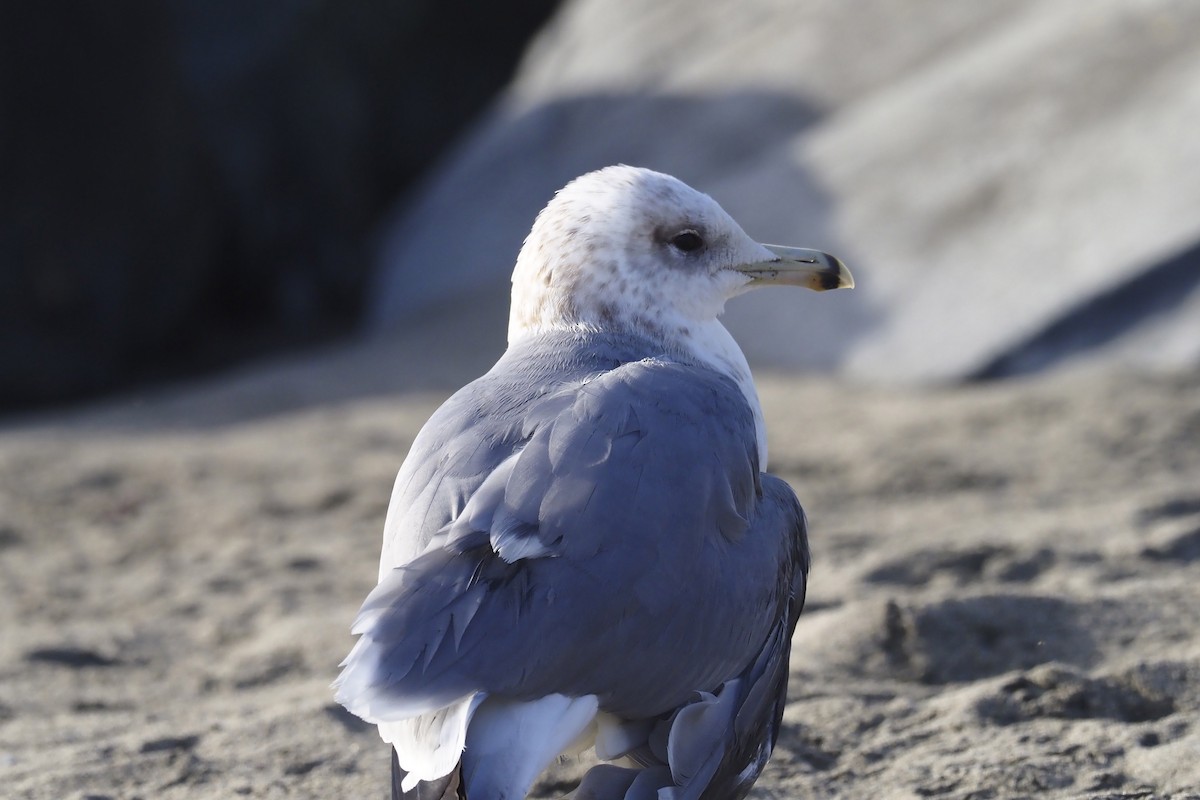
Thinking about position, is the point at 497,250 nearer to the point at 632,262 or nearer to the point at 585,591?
the point at 632,262

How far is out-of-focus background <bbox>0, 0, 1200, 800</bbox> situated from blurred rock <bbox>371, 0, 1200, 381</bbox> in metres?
0.02

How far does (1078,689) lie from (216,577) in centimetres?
234

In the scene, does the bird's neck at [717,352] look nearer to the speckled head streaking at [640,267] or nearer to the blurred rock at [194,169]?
the speckled head streaking at [640,267]

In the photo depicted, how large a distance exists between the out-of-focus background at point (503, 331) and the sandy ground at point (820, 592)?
0.01 m

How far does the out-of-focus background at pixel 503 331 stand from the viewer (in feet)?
8.91

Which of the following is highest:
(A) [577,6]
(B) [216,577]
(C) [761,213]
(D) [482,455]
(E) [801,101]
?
(A) [577,6]

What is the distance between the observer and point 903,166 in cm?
652

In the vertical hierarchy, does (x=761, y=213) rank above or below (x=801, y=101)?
below

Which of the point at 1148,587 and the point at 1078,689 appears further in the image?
the point at 1148,587

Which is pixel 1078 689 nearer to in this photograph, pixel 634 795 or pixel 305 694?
pixel 634 795

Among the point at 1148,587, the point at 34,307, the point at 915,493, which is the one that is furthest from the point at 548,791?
the point at 34,307

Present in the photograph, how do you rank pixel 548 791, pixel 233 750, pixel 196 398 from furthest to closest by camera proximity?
pixel 196 398
pixel 233 750
pixel 548 791

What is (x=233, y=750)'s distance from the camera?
8.64 ft

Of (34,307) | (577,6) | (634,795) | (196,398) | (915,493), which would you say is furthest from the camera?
(577,6)
